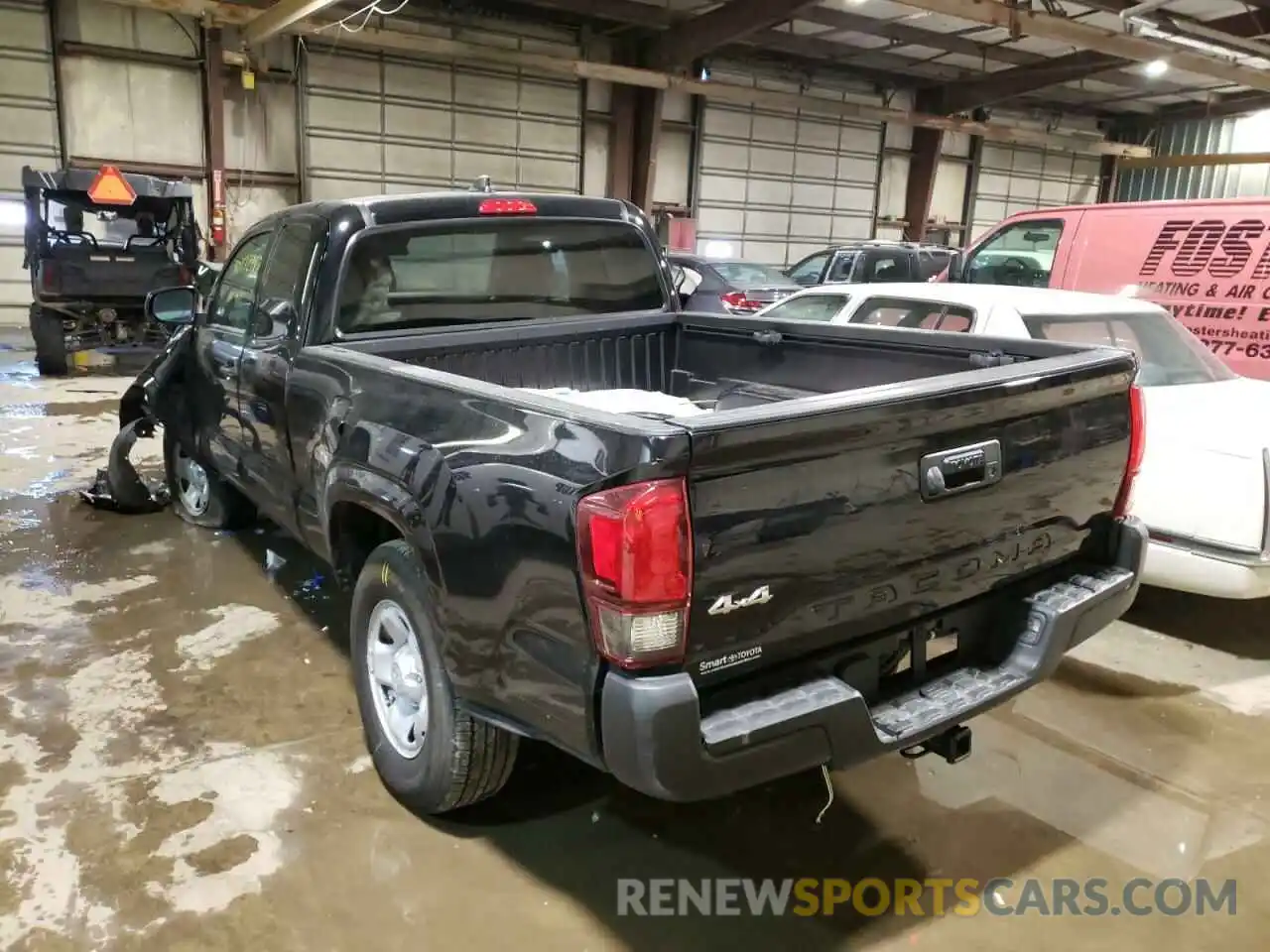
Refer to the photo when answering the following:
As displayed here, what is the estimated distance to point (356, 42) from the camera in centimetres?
1409

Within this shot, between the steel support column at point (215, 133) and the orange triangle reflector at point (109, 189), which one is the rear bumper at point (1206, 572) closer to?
the orange triangle reflector at point (109, 189)

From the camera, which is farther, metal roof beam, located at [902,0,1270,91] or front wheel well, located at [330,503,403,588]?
metal roof beam, located at [902,0,1270,91]

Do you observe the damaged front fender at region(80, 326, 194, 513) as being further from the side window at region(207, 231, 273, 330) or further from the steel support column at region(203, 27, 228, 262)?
the steel support column at region(203, 27, 228, 262)

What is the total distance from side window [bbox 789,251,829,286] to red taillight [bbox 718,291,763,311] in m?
2.38

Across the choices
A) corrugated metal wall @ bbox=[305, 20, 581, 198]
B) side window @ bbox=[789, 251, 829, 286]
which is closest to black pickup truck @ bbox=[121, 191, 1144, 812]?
side window @ bbox=[789, 251, 829, 286]

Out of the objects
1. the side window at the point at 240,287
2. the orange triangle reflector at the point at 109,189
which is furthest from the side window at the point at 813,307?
the orange triangle reflector at the point at 109,189

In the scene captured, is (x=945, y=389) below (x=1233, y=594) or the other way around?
the other way around

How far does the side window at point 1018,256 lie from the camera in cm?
707

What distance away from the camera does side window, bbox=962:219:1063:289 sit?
707 centimetres

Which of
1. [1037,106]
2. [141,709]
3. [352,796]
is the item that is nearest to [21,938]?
[352,796]

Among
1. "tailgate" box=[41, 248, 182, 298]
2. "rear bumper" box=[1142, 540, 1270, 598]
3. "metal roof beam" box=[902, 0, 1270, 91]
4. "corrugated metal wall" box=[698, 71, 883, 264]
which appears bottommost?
"rear bumper" box=[1142, 540, 1270, 598]

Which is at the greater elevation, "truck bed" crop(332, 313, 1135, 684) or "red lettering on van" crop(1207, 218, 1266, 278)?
"red lettering on van" crop(1207, 218, 1266, 278)

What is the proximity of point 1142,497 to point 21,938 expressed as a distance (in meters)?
4.09

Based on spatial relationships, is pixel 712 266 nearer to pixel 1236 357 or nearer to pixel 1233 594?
pixel 1236 357
